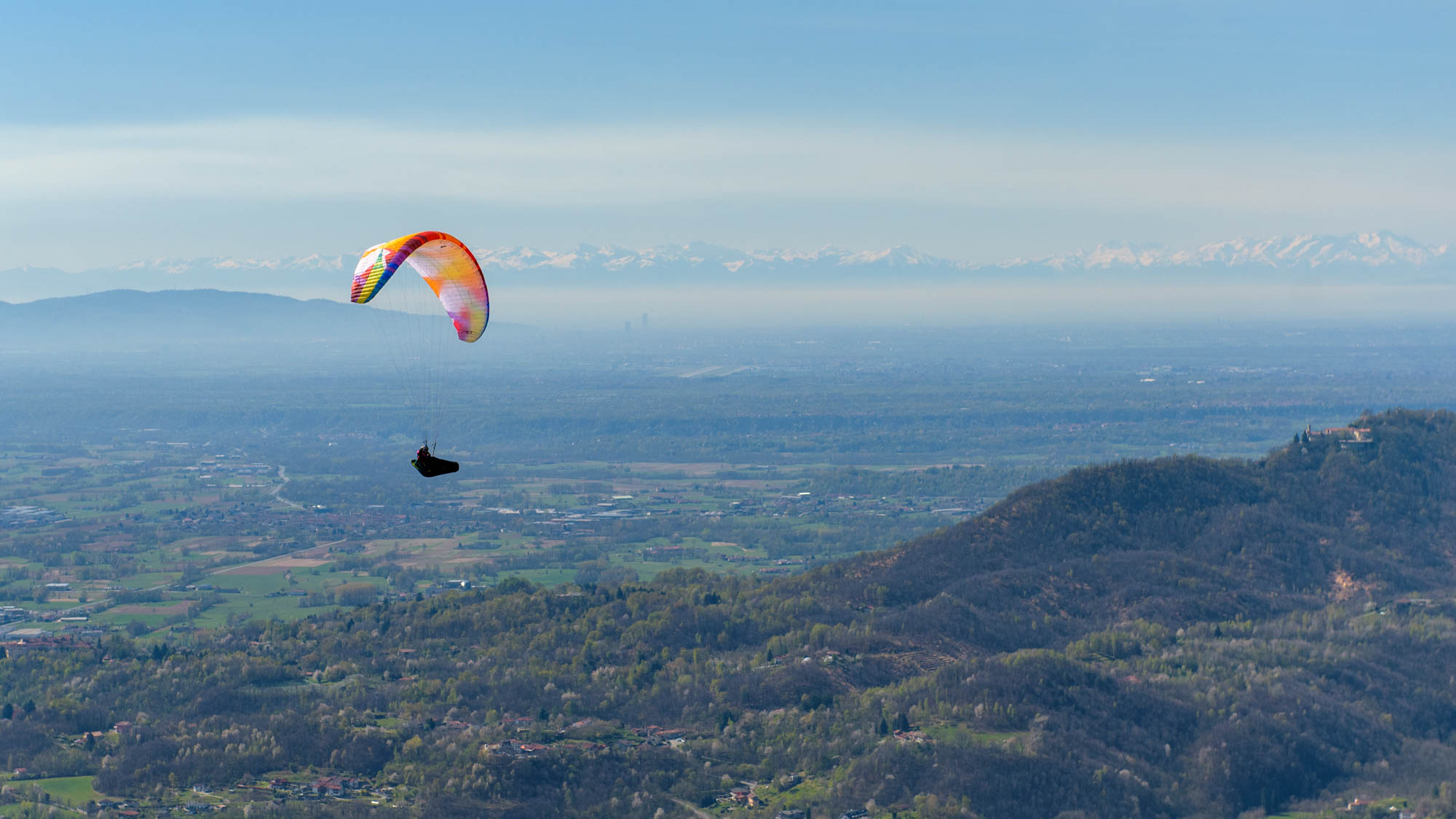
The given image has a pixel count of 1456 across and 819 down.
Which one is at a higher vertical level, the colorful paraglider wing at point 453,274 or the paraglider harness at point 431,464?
the colorful paraglider wing at point 453,274

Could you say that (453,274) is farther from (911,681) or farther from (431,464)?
(911,681)

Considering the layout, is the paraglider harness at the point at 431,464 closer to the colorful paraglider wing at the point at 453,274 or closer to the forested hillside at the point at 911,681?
the colorful paraglider wing at the point at 453,274

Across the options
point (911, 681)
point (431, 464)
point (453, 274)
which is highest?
point (453, 274)

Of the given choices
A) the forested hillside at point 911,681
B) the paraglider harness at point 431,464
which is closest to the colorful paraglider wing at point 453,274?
the paraglider harness at point 431,464

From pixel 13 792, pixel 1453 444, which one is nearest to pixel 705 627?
pixel 13 792

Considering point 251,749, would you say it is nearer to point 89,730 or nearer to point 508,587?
point 89,730

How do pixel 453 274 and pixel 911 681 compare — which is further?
pixel 911 681

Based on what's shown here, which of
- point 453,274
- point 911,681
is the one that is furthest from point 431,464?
point 911,681

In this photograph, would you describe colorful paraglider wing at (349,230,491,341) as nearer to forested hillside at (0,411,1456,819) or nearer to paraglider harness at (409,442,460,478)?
paraglider harness at (409,442,460,478)

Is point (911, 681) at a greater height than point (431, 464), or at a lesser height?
lesser

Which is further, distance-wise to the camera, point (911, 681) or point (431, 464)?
point (911, 681)
